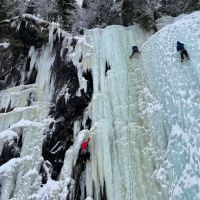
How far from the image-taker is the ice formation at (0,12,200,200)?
348 inches

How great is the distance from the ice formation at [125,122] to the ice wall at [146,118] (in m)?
0.03

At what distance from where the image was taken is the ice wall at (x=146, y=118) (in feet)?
28.5

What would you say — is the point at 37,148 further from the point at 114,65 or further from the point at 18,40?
the point at 18,40

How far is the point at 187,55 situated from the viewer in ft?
35.9

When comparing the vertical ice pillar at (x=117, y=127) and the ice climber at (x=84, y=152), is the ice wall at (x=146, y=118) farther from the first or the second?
the ice climber at (x=84, y=152)

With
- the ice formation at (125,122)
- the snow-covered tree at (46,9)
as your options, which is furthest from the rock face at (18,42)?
the snow-covered tree at (46,9)

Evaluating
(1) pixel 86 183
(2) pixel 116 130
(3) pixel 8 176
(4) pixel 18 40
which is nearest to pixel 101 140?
(2) pixel 116 130

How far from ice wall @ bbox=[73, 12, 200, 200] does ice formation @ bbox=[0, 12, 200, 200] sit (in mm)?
26

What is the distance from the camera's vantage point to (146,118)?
1025cm

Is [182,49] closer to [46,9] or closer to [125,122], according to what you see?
[125,122]

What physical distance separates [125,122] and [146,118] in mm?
630

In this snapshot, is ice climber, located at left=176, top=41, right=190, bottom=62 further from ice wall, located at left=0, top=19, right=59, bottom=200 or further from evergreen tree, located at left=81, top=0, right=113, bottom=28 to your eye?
evergreen tree, located at left=81, top=0, right=113, bottom=28

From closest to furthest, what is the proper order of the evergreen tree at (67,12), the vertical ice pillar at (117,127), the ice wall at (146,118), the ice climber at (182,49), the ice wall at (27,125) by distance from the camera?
the ice wall at (146,118) < the vertical ice pillar at (117,127) < the ice wall at (27,125) < the ice climber at (182,49) < the evergreen tree at (67,12)

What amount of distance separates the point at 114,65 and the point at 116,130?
117 inches
